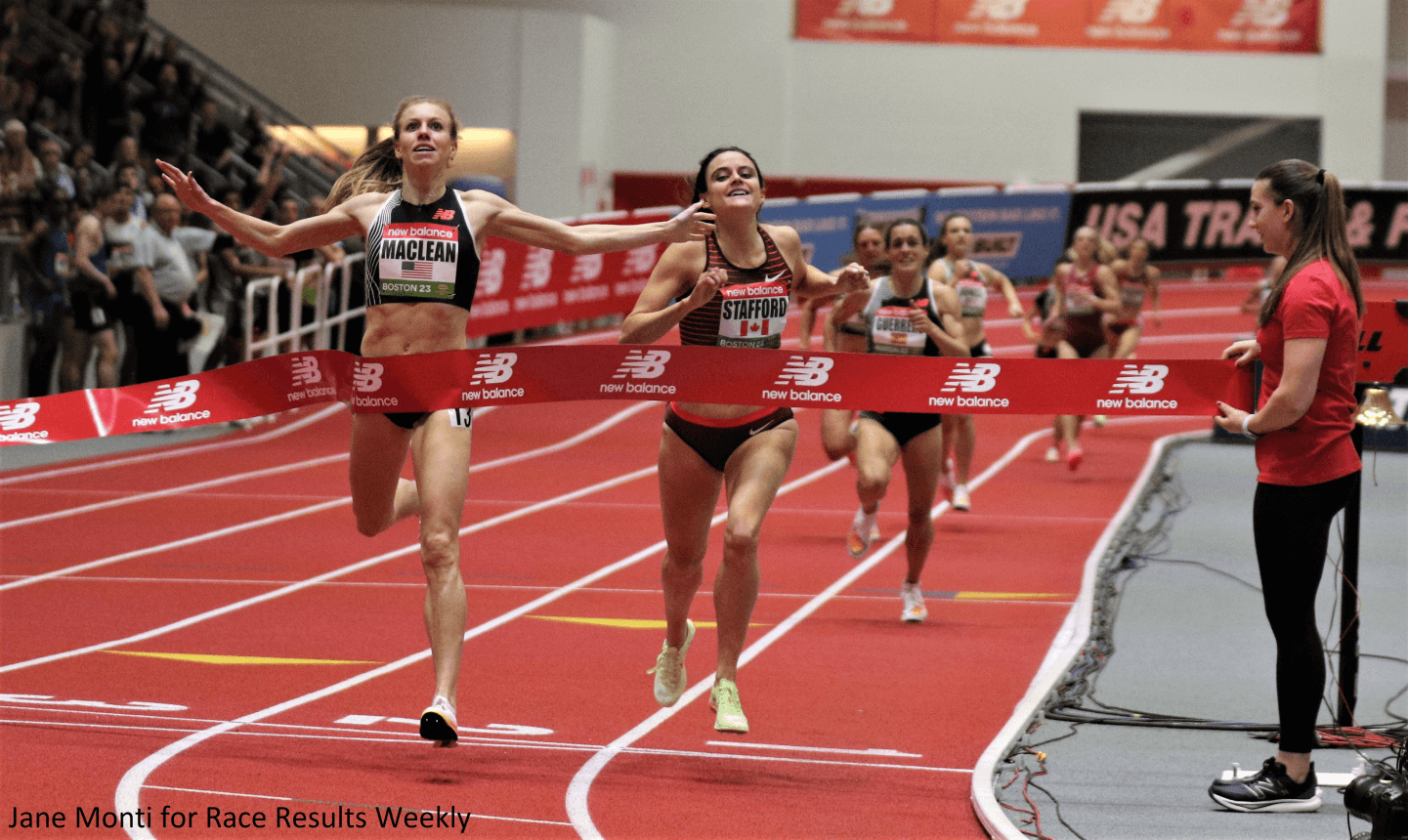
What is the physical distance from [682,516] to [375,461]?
1.08 m

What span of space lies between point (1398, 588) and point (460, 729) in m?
6.10

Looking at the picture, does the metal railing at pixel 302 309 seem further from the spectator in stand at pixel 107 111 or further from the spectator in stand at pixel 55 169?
the spectator in stand at pixel 107 111

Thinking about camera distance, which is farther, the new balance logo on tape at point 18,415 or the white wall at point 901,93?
the white wall at point 901,93

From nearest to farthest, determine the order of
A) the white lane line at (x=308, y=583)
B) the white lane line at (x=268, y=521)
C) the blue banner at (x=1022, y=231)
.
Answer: the white lane line at (x=308, y=583), the white lane line at (x=268, y=521), the blue banner at (x=1022, y=231)

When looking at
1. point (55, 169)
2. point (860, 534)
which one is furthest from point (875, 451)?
point (55, 169)

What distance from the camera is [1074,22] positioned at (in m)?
30.2

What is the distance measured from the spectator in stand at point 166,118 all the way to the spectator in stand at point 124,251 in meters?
5.74

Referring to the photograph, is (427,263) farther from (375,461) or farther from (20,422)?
(20,422)

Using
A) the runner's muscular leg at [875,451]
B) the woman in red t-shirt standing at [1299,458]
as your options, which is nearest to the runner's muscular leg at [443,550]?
the woman in red t-shirt standing at [1299,458]

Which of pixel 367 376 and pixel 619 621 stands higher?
pixel 367 376

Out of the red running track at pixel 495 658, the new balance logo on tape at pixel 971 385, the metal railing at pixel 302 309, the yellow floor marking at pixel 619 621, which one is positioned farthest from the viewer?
the metal railing at pixel 302 309

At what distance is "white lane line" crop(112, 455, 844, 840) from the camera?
17.0 ft

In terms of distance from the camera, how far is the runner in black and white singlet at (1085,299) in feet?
47.1

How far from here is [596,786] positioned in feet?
17.9
